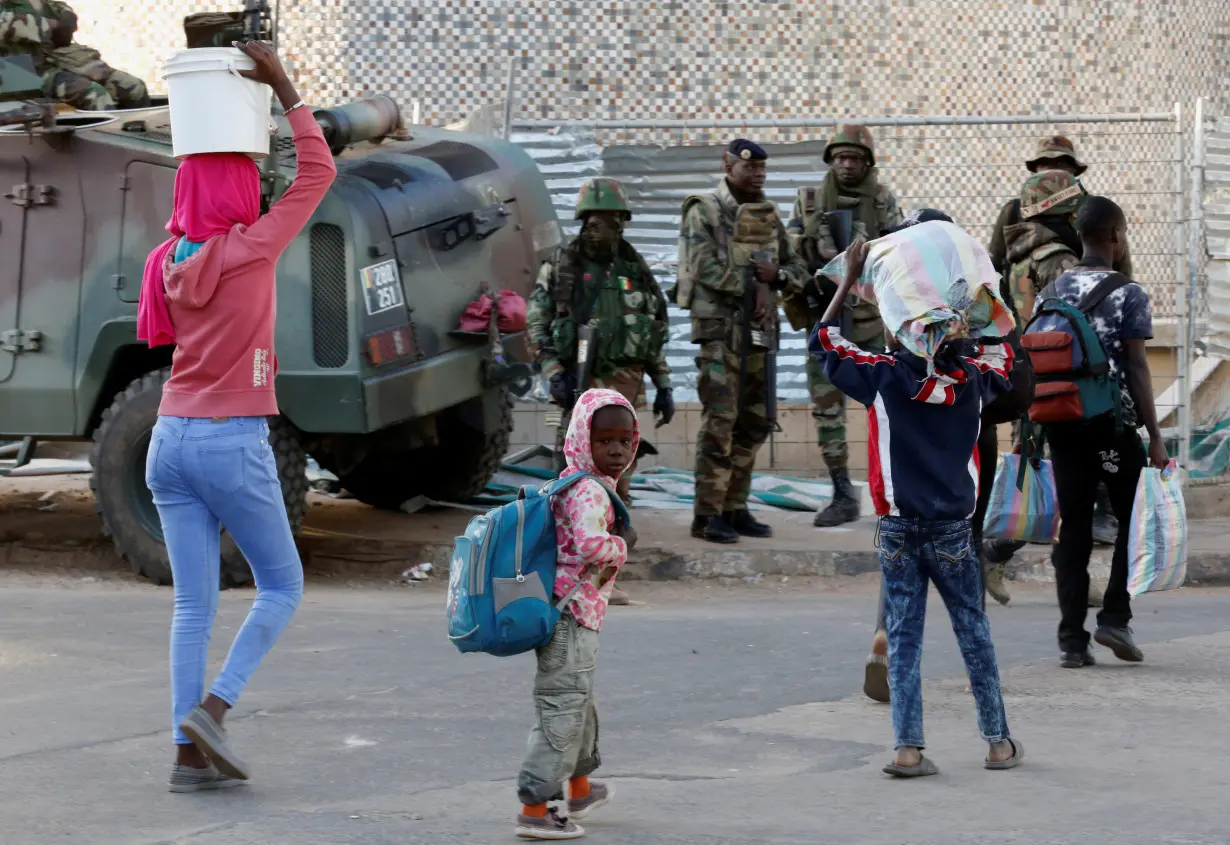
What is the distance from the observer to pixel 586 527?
15.2ft

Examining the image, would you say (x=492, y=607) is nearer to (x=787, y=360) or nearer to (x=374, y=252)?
(x=374, y=252)

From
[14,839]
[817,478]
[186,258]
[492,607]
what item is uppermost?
[186,258]

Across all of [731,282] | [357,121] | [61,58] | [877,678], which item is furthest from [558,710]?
[61,58]

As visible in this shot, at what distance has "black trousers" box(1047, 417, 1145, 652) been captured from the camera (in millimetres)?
7094

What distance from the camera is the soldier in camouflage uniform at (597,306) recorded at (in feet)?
30.7

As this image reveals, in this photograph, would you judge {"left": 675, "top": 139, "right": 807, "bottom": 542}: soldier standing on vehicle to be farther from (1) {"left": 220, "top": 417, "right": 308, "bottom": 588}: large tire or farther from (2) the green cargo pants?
(2) the green cargo pants

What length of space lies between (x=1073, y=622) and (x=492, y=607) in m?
3.24

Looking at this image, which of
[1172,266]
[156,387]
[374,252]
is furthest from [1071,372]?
[1172,266]

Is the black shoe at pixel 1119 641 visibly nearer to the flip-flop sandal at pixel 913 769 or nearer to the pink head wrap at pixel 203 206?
the flip-flop sandal at pixel 913 769

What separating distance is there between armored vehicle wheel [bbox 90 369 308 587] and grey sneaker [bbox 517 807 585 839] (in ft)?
15.5

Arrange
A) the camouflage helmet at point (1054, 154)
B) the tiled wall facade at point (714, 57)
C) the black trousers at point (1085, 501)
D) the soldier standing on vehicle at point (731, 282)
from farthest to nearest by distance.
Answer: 1. the tiled wall facade at point (714, 57)
2. the camouflage helmet at point (1054, 154)
3. the soldier standing on vehicle at point (731, 282)
4. the black trousers at point (1085, 501)

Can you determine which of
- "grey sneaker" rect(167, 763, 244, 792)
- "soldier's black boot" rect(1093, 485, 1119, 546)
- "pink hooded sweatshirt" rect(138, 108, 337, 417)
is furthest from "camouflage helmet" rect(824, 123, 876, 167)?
"grey sneaker" rect(167, 763, 244, 792)

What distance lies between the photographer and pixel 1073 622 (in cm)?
712

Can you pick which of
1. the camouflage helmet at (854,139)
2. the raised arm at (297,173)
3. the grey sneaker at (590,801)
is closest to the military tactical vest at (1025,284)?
the camouflage helmet at (854,139)
